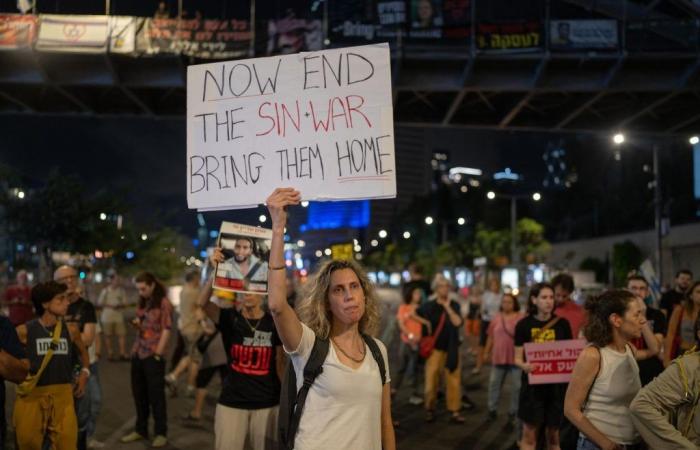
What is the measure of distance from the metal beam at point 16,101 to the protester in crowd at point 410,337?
13.5m

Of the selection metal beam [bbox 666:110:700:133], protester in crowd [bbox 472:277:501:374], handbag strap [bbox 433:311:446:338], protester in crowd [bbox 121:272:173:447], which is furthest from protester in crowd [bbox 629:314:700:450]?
metal beam [bbox 666:110:700:133]

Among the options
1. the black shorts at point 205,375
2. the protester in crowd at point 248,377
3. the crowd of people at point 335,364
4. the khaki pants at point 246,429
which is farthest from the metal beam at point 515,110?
the khaki pants at point 246,429

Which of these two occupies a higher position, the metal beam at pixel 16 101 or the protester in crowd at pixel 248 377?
the metal beam at pixel 16 101

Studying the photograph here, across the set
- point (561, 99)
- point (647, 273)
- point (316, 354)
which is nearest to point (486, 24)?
point (561, 99)

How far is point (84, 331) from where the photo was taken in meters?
7.37

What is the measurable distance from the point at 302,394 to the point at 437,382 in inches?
284

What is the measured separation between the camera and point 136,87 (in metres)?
A: 19.2

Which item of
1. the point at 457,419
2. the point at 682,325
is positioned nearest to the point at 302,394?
the point at 682,325

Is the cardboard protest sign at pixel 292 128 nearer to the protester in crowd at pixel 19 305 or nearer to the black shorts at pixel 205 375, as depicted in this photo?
the black shorts at pixel 205 375

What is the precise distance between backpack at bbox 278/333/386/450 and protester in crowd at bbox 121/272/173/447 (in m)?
5.15

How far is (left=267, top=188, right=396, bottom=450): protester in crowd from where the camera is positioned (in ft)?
11.4

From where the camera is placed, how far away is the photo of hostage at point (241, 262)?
606 centimetres

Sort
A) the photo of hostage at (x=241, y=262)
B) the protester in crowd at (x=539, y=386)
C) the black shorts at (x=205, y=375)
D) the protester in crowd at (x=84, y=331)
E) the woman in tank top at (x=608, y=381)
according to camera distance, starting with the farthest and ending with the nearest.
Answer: the black shorts at (x=205, y=375)
the protester in crowd at (x=84, y=331)
the protester in crowd at (x=539, y=386)
the photo of hostage at (x=241, y=262)
the woman in tank top at (x=608, y=381)

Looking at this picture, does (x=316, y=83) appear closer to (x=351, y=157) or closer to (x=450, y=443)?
(x=351, y=157)
